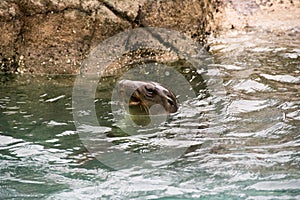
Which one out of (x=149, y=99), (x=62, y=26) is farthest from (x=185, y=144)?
(x=62, y=26)

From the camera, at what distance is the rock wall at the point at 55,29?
6.35 meters

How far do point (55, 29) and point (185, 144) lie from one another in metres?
2.72

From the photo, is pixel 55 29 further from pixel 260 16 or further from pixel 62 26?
pixel 260 16

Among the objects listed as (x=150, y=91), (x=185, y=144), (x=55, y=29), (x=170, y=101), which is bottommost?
(x=185, y=144)

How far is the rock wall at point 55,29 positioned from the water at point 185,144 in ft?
0.79

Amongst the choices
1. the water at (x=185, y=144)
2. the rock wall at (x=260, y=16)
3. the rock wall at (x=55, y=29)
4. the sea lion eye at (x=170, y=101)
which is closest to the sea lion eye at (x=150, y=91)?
the sea lion eye at (x=170, y=101)

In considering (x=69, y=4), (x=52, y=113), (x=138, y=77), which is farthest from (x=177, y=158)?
(x=69, y=4)

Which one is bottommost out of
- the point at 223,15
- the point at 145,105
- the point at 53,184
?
the point at 53,184

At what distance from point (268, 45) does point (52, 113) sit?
3.40 metres

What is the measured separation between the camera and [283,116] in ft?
16.5

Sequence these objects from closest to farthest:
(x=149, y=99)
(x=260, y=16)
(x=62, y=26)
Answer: (x=149, y=99) → (x=62, y=26) → (x=260, y=16)

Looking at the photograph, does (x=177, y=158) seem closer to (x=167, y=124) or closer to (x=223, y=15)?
(x=167, y=124)

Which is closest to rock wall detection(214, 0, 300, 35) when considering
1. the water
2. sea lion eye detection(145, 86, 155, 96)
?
the water

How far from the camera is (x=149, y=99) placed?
5145 mm
